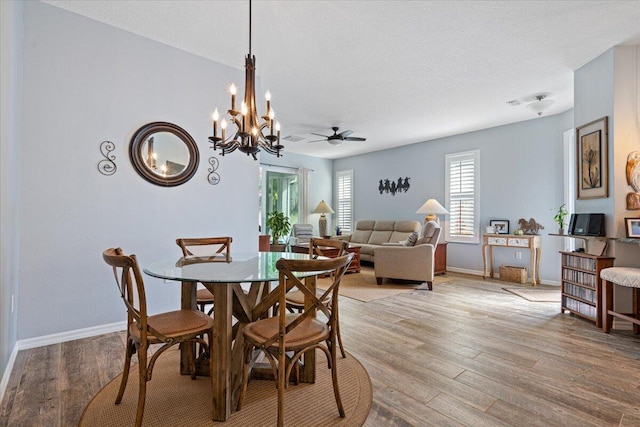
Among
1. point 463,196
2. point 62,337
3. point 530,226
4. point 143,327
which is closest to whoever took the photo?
point 143,327

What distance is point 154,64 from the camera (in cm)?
311

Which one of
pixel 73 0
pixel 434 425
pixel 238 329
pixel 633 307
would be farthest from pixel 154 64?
pixel 633 307

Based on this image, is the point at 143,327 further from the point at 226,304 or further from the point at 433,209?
the point at 433,209

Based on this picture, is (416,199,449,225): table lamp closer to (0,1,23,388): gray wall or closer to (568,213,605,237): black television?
(568,213,605,237): black television

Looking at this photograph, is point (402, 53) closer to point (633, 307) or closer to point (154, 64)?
point (154, 64)

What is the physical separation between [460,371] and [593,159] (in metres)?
2.79

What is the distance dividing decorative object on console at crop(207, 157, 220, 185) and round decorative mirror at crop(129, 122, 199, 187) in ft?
0.52

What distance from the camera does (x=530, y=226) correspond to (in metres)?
5.32

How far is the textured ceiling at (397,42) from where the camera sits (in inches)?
102

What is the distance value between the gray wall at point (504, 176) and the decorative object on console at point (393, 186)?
11 cm

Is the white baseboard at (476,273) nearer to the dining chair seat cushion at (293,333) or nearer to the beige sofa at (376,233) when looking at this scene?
the beige sofa at (376,233)

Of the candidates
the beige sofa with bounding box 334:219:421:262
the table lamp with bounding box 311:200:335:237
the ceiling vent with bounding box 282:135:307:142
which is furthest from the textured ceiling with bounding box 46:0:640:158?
the table lamp with bounding box 311:200:335:237

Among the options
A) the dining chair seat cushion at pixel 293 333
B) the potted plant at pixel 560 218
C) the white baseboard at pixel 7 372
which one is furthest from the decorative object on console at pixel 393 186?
the white baseboard at pixel 7 372

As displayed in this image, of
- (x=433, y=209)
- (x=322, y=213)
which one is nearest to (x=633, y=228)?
(x=433, y=209)
